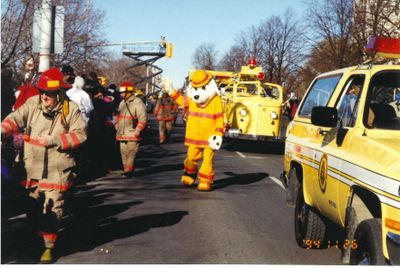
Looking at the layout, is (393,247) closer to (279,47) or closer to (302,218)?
(302,218)

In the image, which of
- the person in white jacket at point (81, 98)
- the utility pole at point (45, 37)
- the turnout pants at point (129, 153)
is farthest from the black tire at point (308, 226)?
the turnout pants at point (129, 153)

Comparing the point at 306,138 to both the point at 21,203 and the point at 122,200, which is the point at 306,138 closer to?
the point at 21,203

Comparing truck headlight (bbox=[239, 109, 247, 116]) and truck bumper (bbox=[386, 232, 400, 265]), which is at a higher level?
truck headlight (bbox=[239, 109, 247, 116])

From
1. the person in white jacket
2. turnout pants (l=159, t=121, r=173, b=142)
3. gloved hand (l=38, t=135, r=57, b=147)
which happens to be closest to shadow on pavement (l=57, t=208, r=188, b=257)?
gloved hand (l=38, t=135, r=57, b=147)

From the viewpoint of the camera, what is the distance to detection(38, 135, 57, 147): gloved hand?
5395mm

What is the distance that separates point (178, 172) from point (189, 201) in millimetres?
3308

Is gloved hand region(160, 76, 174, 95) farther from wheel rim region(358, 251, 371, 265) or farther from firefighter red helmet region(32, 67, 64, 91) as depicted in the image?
wheel rim region(358, 251, 371, 265)

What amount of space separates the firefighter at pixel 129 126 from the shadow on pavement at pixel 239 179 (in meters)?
1.64

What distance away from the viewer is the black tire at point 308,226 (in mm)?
5918

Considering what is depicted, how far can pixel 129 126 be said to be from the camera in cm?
1155

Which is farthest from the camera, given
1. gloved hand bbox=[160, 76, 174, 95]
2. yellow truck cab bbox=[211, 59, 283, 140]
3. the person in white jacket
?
yellow truck cab bbox=[211, 59, 283, 140]

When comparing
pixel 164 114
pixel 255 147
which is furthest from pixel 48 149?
pixel 255 147

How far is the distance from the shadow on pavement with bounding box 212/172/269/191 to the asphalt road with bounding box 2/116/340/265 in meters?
0.02

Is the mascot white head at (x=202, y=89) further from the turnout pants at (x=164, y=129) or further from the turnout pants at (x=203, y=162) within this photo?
the turnout pants at (x=164, y=129)
